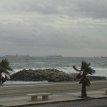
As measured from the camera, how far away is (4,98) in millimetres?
27250

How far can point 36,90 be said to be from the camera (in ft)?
107

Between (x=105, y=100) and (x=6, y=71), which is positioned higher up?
(x=6, y=71)

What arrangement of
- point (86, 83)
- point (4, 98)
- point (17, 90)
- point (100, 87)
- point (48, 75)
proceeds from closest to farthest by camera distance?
1. point (4, 98)
2. point (86, 83)
3. point (17, 90)
4. point (100, 87)
5. point (48, 75)

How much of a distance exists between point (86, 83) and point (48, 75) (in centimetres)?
4061

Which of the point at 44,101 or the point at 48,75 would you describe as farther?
the point at 48,75

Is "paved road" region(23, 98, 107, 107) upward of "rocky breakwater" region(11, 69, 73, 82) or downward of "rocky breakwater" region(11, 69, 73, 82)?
downward

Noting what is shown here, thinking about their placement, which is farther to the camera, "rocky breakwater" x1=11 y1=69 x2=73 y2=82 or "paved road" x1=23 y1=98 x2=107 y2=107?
"rocky breakwater" x1=11 y1=69 x2=73 y2=82

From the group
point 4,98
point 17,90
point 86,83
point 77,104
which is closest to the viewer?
point 77,104

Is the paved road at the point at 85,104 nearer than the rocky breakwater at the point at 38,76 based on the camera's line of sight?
Yes

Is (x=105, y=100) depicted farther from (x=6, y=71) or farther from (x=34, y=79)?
(x=34, y=79)

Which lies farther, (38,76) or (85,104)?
(38,76)

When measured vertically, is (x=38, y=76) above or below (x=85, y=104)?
above

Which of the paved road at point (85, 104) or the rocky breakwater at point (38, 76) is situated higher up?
the rocky breakwater at point (38, 76)

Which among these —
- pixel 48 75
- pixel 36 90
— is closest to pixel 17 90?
pixel 36 90
